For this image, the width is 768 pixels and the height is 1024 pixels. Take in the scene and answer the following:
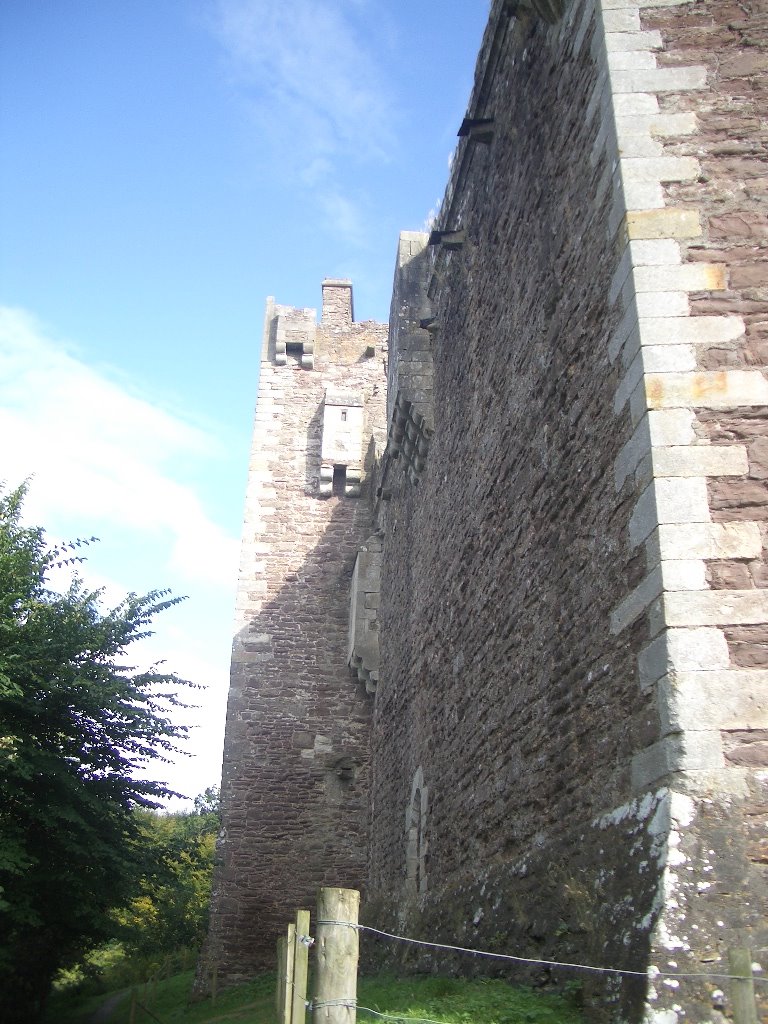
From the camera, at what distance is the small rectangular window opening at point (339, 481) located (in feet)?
62.5

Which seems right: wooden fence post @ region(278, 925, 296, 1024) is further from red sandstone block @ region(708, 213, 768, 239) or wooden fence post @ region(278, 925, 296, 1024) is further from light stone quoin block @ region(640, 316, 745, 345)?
red sandstone block @ region(708, 213, 768, 239)

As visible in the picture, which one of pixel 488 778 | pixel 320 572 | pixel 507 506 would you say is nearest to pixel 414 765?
pixel 488 778

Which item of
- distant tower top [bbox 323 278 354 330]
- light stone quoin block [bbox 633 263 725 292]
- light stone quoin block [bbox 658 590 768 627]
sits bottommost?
light stone quoin block [bbox 658 590 768 627]

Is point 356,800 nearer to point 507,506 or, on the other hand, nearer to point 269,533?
point 269,533

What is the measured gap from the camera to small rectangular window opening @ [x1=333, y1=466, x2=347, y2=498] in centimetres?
1906

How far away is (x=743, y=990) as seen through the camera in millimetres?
3213

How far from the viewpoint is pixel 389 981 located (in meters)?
8.38

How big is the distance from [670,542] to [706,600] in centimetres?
31

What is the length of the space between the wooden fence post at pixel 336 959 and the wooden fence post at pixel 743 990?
51.3 inches

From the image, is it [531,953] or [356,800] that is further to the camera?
[356,800]

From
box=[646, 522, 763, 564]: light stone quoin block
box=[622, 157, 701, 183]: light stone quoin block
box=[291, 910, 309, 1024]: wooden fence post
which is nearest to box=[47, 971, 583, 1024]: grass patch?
box=[291, 910, 309, 1024]: wooden fence post

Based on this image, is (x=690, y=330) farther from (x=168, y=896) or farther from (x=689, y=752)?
(x=168, y=896)

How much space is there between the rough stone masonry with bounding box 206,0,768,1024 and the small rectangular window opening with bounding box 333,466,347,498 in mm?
7528

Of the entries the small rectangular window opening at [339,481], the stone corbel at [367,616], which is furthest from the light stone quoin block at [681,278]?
the small rectangular window opening at [339,481]
